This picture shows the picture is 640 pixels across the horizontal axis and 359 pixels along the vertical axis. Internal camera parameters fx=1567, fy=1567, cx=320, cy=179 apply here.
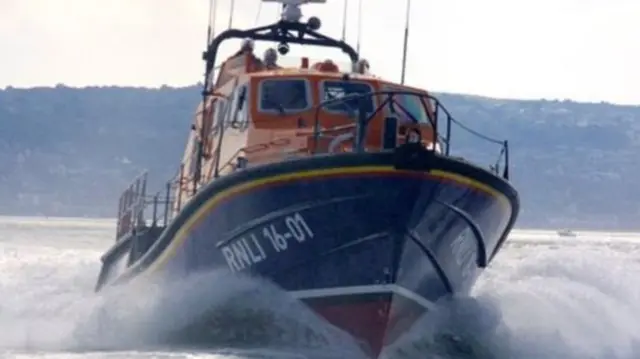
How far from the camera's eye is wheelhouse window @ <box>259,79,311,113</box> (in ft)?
52.3

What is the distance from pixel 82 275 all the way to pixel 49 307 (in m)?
7.46

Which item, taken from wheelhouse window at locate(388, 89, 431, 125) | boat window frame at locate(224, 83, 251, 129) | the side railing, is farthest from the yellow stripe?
the side railing

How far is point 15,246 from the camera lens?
45906mm

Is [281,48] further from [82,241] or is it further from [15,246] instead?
[82,241]

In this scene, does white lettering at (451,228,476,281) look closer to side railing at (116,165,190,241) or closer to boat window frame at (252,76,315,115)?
boat window frame at (252,76,315,115)

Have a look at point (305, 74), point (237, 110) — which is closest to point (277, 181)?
point (305, 74)

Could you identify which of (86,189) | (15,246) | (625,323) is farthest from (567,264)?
(86,189)

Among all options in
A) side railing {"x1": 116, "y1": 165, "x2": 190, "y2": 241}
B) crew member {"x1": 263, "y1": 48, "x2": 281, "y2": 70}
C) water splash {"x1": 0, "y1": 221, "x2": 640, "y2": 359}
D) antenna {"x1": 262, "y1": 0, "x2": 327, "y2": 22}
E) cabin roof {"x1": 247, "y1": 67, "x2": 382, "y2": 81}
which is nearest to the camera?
water splash {"x1": 0, "y1": 221, "x2": 640, "y2": 359}

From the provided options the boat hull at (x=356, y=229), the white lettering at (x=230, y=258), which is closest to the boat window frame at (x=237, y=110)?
the boat hull at (x=356, y=229)

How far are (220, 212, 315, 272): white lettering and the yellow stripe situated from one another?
38cm

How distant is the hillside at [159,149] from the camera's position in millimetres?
123438

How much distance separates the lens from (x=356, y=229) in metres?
14.2

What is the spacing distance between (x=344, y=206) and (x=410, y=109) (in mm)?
2457

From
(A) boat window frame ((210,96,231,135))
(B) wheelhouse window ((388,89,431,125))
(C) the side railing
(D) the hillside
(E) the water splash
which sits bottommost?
(D) the hillside
